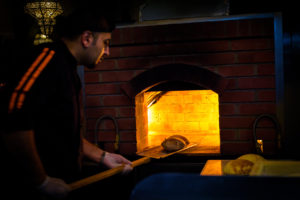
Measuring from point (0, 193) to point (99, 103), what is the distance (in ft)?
4.47

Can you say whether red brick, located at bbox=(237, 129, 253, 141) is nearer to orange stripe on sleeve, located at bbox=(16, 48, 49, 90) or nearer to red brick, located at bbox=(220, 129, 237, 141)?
red brick, located at bbox=(220, 129, 237, 141)

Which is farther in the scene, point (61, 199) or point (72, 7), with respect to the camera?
point (72, 7)

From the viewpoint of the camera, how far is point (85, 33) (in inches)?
52.3

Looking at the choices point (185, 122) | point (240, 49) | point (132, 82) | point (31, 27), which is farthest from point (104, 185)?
point (31, 27)

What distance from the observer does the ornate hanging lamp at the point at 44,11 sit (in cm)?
228

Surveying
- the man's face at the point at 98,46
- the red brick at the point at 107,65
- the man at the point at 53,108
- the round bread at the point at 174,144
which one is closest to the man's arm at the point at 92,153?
the man at the point at 53,108

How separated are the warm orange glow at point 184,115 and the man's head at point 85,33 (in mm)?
1473

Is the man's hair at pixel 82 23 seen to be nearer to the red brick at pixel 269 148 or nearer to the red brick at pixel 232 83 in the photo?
the red brick at pixel 232 83

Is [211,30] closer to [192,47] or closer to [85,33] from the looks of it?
[192,47]

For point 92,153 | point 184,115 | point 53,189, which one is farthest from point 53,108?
point 184,115

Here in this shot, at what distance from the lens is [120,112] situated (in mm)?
2521

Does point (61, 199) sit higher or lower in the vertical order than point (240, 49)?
lower

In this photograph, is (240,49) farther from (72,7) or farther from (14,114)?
(14,114)

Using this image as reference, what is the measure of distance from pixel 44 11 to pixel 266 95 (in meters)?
1.71
